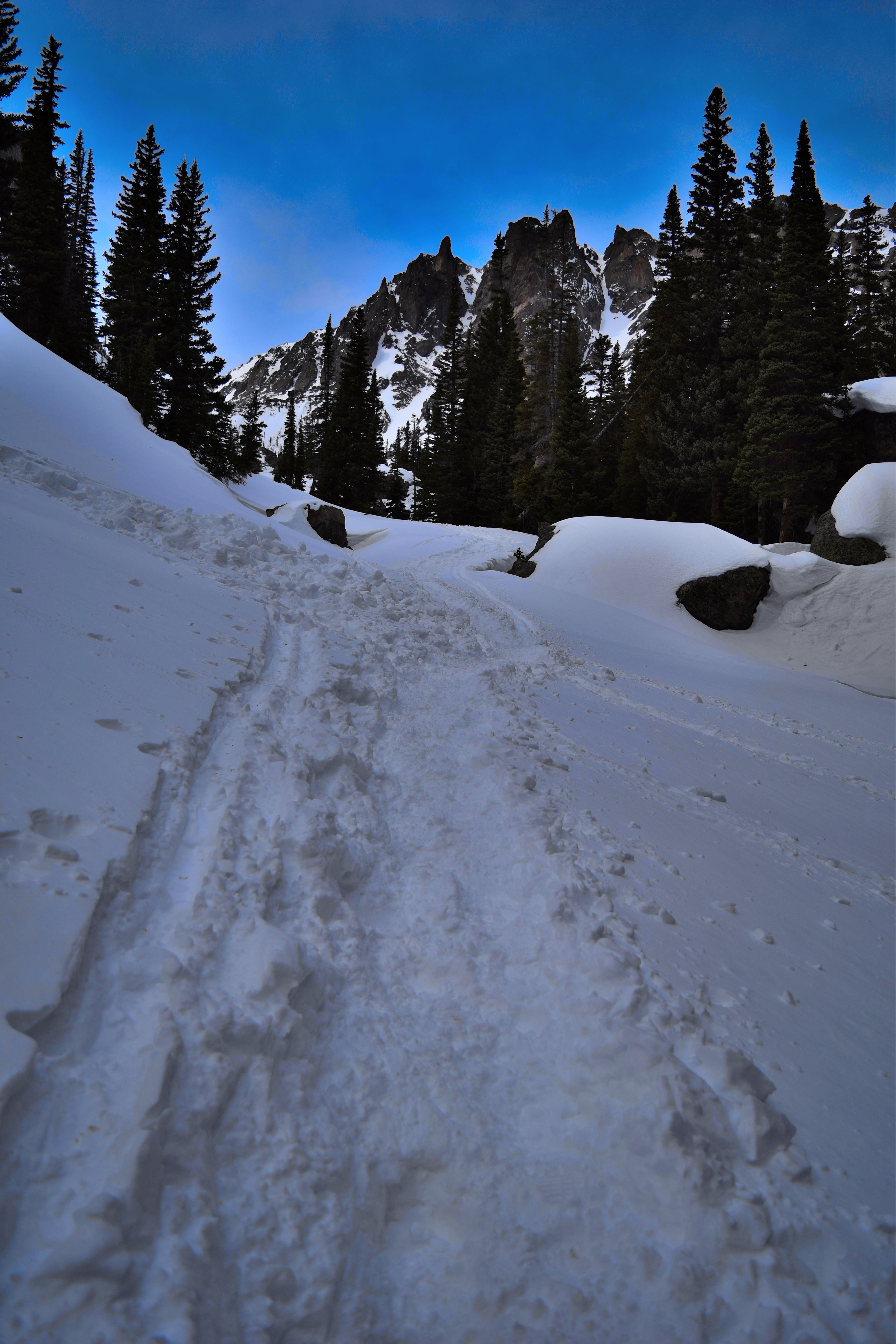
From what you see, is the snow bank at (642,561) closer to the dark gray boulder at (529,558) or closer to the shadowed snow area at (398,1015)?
the dark gray boulder at (529,558)

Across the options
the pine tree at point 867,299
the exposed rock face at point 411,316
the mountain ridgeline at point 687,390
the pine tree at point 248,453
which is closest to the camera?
the mountain ridgeline at point 687,390

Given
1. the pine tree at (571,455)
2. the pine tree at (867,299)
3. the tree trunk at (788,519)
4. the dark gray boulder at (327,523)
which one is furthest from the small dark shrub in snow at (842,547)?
the dark gray boulder at (327,523)

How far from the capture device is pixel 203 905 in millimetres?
2400

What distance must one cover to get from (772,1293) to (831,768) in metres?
5.71

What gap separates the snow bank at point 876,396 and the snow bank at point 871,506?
15.8 ft

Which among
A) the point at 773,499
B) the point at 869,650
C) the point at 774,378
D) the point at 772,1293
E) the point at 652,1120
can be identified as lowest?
the point at 772,1293

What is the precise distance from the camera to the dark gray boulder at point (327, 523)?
19.0 meters

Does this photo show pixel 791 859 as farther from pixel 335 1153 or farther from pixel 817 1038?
pixel 335 1153

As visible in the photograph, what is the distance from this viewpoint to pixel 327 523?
19125 millimetres

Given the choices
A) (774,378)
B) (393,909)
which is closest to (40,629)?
(393,909)

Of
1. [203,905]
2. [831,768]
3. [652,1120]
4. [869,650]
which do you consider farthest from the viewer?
[869,650]

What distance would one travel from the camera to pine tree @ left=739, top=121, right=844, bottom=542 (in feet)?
56.7

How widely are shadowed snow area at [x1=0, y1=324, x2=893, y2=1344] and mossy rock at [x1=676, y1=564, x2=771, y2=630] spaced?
7.42m

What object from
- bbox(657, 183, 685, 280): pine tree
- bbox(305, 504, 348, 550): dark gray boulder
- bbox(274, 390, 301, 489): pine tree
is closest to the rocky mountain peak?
bbox(274, 390, 301, 489): pine tree
